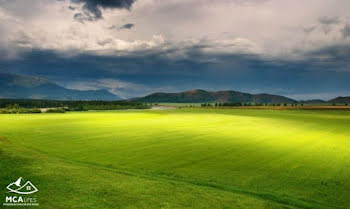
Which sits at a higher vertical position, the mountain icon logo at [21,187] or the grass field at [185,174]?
the mountain icon logo at [21,187]

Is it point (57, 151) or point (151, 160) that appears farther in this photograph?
point (57, 151)

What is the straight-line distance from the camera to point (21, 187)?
1285 cm

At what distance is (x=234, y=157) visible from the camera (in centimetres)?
2430

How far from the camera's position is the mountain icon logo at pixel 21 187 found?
12403mm

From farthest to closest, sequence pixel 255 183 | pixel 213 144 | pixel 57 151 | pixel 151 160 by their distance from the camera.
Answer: pixel 213 144, pixel 57 151, pixel 151 160, pixel 255 183

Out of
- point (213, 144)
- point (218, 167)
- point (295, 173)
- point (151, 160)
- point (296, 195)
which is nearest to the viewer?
point (296, 195)

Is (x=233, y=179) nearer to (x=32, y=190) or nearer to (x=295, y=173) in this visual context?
(x=295, y=173)

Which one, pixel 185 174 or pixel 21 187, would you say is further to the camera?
pixel 185 174

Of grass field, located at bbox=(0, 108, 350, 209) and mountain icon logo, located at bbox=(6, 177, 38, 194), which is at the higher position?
mountain icon logo, located at bbox=(6, 177, 38, 194)

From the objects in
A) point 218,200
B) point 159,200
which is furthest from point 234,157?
point 159,200

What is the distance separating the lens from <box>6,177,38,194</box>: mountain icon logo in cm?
1240

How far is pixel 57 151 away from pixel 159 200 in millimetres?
18218

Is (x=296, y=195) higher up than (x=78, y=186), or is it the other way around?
(x=78, y=186)

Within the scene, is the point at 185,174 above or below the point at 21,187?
below
